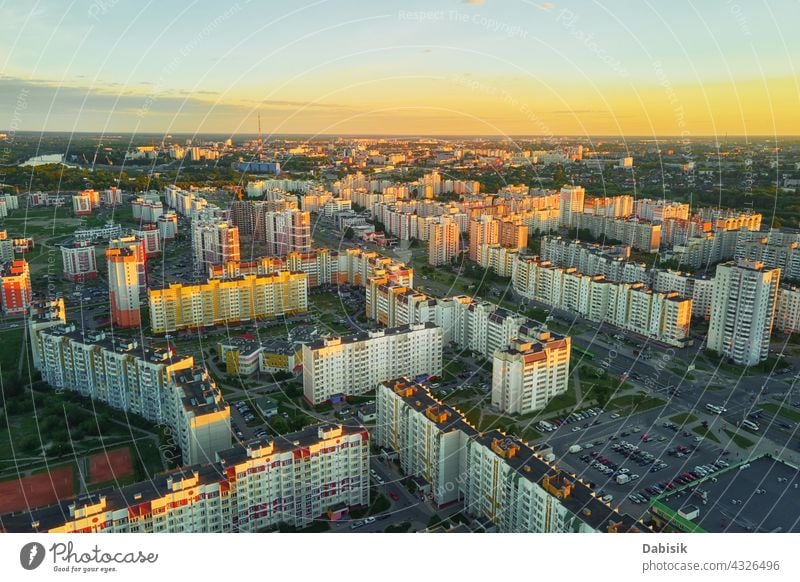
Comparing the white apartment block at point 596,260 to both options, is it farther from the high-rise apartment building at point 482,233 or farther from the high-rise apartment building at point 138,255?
the high-rise apartment building at point 138,255

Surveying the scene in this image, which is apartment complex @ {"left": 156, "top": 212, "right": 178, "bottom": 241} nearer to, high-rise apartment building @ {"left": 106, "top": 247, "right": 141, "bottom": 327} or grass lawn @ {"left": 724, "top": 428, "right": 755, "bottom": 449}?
high-rise apartment building @ {"left": 106, "top": 247, "right": 141, "bottom": 327}

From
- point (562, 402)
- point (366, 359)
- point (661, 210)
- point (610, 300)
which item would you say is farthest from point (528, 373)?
point (661, 210)

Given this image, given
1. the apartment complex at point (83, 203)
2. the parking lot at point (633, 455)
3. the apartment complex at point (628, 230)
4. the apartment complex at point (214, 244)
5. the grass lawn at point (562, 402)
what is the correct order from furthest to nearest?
the apartment complex at point (83, 203) → the apartment complex at point (628, 230) → the apartment complex at point (214, 244) → the grass lawn at point (562, 402) → the parking lot at point (633, 455)

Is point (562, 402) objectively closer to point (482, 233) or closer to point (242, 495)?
point (242, 495)

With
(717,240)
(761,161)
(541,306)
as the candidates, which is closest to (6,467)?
(541,306)

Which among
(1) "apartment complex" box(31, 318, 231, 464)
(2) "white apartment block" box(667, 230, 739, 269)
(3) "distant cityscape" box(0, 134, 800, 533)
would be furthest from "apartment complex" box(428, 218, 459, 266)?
(1) "apartment complex" box(31, 318, 231, 464)

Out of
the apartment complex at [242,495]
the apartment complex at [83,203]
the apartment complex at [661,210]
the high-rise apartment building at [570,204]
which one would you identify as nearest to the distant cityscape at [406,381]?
the apartment complex at [242,495]
